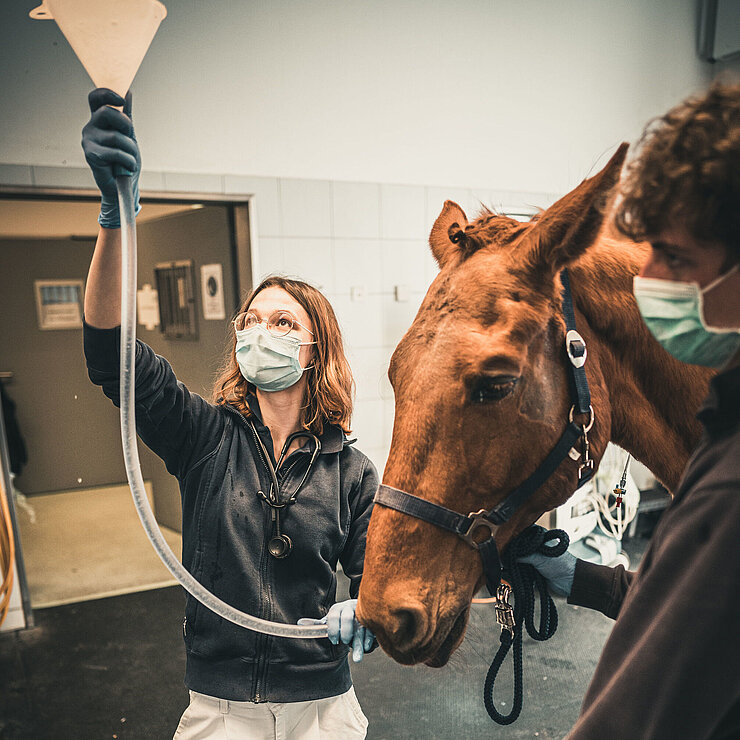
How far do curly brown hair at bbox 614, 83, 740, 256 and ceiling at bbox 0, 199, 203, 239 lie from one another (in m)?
4.62

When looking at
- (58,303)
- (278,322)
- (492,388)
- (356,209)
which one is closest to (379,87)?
(356,209)

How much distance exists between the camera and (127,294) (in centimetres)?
81

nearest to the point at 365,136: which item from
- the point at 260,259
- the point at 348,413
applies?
the point at 260,259

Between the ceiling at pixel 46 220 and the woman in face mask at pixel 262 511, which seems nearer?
the woman in face mask at pixel 262 511

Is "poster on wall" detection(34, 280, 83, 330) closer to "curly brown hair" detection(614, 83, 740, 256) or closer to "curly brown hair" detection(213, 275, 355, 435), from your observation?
"curly brown hair" detection(213, 275, 355, 435)

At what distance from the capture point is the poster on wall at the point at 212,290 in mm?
3500

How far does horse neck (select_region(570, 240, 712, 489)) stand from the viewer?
911 mm

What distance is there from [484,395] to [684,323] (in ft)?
0.90

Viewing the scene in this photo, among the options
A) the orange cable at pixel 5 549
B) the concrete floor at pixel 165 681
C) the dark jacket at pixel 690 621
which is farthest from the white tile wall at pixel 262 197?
the dark jacket at pixel 690 621

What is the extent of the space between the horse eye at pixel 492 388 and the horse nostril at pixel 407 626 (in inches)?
11.5

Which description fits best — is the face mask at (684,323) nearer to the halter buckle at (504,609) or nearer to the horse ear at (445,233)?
the horse ear at (445,233)

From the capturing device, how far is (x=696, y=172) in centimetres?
53

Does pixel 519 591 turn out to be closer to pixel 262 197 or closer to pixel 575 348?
pixel 575 348

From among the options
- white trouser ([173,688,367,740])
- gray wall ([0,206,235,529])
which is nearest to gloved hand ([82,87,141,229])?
white trouser ([173,688,367,740])
